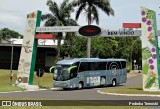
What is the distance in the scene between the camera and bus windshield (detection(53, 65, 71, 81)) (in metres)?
32.8

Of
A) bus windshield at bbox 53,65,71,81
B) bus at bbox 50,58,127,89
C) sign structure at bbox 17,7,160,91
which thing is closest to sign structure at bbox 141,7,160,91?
sign structure at bbox 17,7,160,91

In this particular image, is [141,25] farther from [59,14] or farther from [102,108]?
[59,14]

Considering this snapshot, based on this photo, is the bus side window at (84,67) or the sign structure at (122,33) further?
the bus side window at (84,67)

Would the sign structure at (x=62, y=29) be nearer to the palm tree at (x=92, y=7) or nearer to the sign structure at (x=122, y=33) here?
the sign structure at (x=122, y=33)

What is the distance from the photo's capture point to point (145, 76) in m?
28.0

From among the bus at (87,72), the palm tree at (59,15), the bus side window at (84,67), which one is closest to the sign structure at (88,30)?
the bus at (87,72)

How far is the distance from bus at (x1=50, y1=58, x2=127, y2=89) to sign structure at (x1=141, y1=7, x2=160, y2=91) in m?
7.61

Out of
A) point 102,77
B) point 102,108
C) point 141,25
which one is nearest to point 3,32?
point 102,77

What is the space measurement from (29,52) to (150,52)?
11.9 meters

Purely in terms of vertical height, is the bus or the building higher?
the building

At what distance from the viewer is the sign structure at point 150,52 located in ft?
90.6

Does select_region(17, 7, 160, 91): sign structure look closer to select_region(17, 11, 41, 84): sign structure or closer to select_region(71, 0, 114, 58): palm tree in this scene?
select_region(17, 11, 41, 84): sign structure

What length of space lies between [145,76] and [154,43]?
105 inches

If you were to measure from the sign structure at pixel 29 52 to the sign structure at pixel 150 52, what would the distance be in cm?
1089
